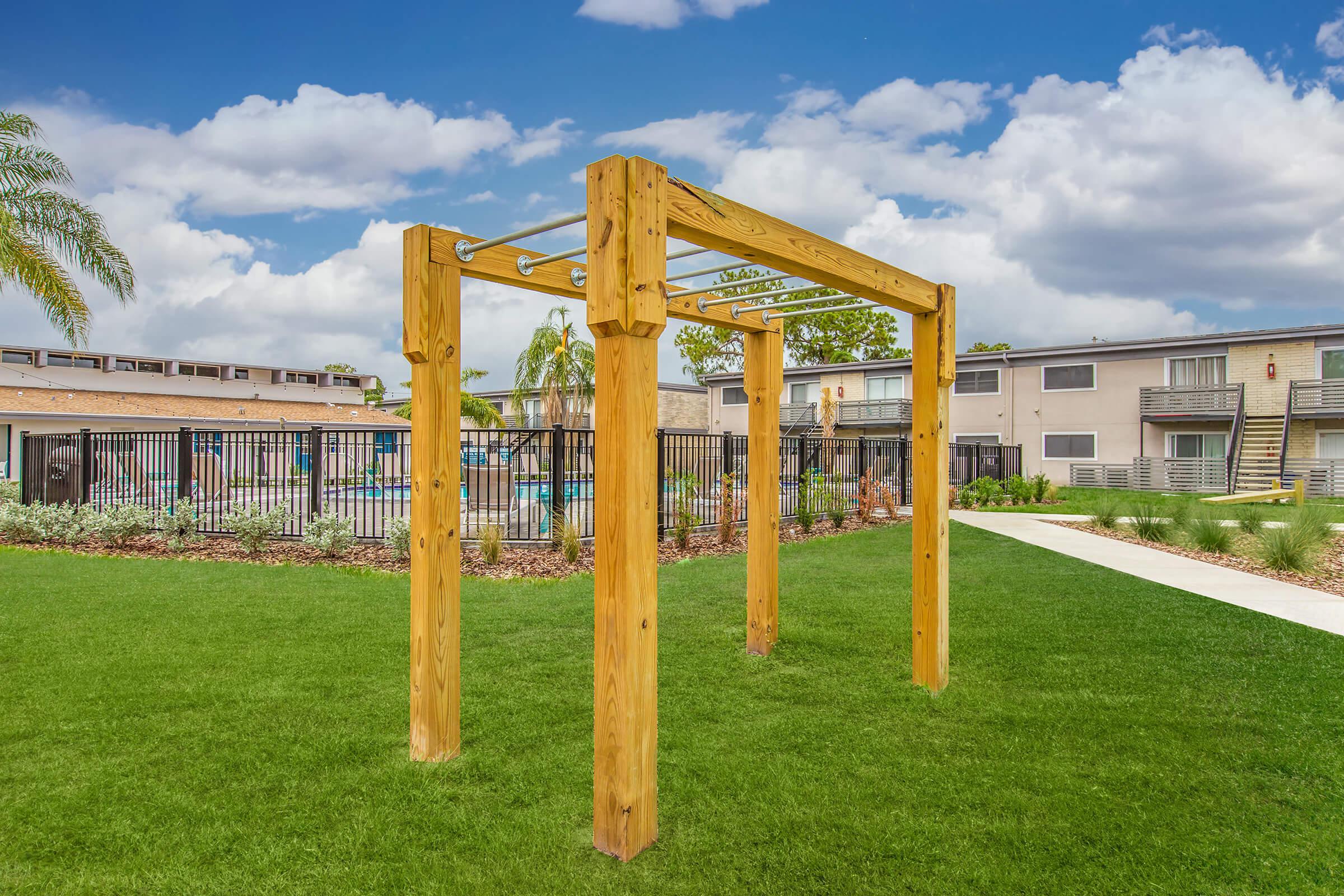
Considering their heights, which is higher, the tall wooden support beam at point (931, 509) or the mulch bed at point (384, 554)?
the tall wooden support beam at point (931, 509)

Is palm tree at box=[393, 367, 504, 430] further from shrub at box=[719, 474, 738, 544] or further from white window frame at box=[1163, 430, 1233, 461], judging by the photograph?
white window frame at box=[1163, 430, 1233, 461]

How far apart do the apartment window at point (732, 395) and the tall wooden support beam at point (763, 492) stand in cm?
2640

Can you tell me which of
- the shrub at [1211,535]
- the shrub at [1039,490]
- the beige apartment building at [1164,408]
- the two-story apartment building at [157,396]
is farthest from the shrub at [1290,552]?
the two-story apartment building at [157,396]

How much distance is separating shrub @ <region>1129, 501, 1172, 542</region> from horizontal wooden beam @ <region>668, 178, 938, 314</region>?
28.4 feet

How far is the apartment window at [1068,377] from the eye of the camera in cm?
2538

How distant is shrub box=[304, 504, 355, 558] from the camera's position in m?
9.31

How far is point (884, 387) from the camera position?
98.3 feet

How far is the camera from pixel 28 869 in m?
2.44

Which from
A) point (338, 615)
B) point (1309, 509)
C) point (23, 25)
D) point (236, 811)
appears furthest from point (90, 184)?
point (1309, 509)

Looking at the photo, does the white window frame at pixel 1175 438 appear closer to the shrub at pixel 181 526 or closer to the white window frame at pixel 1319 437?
the white window frame at pixel 1319 437

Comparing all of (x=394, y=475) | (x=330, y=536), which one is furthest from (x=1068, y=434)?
(x=330, y=536)

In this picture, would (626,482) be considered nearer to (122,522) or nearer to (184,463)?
(122,522)

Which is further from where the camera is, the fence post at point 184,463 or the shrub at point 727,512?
the fence post at point 184,463

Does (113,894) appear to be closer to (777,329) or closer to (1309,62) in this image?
(777,329)
